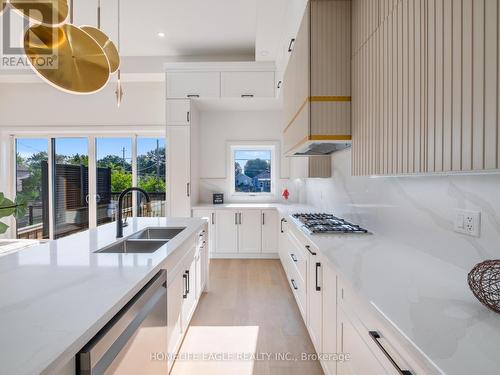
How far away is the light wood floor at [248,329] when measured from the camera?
6.22ft

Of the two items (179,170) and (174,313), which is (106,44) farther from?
(179,170)

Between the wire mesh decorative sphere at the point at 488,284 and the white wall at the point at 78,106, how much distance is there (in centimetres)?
473

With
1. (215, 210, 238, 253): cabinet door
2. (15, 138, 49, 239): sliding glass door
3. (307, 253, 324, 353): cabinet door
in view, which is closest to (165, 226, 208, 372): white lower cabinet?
(307, 253, 324, 353): cabinet door

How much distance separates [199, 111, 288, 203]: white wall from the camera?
4828mm

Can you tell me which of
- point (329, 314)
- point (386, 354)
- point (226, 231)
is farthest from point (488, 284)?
point (226, 231)

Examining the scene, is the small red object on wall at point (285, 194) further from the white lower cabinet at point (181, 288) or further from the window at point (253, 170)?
the white lower cabinet at point (181, 288)

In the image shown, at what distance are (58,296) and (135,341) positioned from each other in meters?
0.34

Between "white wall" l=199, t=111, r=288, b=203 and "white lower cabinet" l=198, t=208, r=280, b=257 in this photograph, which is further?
"white wall" l=199, t=111, r=288, b=203

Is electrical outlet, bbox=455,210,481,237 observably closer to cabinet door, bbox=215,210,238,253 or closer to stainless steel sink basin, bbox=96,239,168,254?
stainless steel sink basin, bbox=96,239,168,254

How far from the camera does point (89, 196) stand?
4.95 metres

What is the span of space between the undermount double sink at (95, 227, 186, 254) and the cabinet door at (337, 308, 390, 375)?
4.06 ft

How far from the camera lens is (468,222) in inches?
47.8

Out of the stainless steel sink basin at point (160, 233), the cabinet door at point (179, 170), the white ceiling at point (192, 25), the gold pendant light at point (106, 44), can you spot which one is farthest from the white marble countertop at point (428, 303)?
the cabinet door at point (179, 170)

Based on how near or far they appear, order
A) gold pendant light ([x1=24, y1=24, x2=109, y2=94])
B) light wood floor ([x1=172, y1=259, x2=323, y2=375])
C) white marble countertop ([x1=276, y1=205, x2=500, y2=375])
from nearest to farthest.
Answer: white marble countertop ([x1=276, y1=205, x2=500, y2=375]) < gold pendant light ([x1=24, y1=24, x2=109, y2=94]) < light wood floor ([x1=172, y1=259, x2=323, y2=375])
